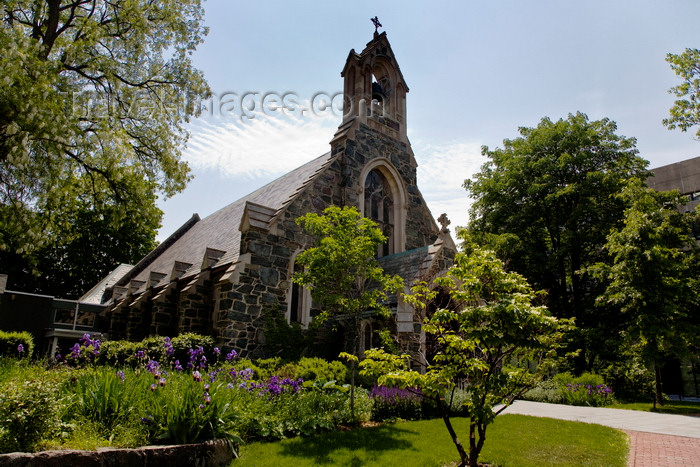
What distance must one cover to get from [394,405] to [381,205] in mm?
9709

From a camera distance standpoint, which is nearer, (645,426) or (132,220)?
(645,426)

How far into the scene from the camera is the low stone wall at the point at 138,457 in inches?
178

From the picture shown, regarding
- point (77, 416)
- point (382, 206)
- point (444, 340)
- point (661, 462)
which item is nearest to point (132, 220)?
point (382, 206)

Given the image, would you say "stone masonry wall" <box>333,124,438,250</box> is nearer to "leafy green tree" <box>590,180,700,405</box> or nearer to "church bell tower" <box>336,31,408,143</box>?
"church bell tower" <box>336,31,408,143</box>

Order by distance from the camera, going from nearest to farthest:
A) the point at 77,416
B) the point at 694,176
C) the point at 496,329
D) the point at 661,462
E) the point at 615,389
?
1. the point at 496,329
2. the point at 77,416
3. the point at 661,462
4. the point at 615,389
5. the point at 694,176

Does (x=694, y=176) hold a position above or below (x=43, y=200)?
above

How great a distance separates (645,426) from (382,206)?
11478 millimetres

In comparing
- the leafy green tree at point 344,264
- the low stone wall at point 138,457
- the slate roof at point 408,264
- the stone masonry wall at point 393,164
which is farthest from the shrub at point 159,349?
the stone masonry wall at point 393,164

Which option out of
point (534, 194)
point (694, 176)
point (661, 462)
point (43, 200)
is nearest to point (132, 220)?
point (43, 200)

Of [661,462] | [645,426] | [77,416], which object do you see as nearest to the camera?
[77,416]

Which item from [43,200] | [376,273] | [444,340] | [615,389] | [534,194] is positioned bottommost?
[615,389]

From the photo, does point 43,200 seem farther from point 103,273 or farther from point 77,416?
point 103,273

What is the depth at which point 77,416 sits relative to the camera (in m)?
5.95

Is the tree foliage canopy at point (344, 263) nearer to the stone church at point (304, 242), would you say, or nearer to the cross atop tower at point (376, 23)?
the stone church at point (304, 242)
